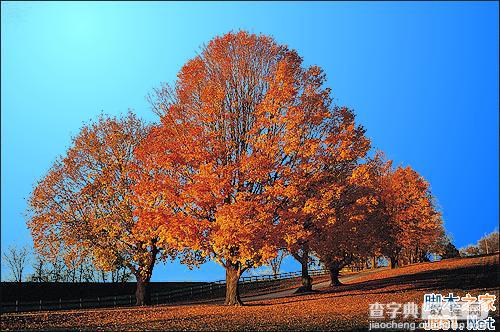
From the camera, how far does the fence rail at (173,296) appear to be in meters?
39.1

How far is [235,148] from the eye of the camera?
25672mm

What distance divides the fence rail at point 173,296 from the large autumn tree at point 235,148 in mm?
19460

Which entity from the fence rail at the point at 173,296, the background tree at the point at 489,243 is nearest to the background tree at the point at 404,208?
the fence rail at the point at 173,296

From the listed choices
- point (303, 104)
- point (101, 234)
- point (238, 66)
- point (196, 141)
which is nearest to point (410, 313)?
point (303, 104)

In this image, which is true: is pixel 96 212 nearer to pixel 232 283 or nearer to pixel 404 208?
pixel 232 283

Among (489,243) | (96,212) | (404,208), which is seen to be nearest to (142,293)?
(96,212)

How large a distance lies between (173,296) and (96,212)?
18.8 metres

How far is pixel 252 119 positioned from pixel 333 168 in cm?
572

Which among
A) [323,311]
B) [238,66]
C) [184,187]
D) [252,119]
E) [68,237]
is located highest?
[238,66]

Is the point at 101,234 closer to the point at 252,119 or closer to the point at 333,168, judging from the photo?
the point at 252,119

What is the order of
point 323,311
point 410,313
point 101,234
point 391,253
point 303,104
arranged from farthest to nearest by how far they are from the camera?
point 391,253, point 101,234, point 303,104, point 323,311, point 410,313

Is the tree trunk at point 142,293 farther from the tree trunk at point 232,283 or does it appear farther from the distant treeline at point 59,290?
the distant treeline at point 59,290

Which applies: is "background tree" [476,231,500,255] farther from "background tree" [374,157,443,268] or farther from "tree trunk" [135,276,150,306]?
"tree trunk" [135,276,150,306]

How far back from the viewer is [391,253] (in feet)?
193
